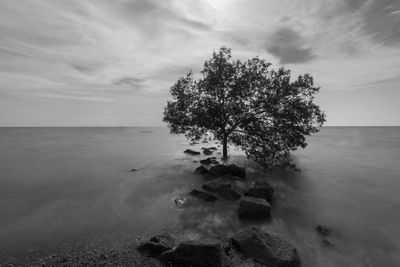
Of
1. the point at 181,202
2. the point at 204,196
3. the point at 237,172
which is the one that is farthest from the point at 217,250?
the point at 237,172

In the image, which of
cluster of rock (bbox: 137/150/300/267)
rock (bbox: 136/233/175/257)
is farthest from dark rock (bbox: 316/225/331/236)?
rock (bbox: 136/233/175/257)

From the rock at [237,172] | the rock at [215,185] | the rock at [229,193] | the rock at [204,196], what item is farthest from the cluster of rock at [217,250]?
the rock at [237,172]

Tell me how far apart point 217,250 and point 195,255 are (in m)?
0.98

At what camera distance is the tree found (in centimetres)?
2811

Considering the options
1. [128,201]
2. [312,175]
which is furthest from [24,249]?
[312,175]

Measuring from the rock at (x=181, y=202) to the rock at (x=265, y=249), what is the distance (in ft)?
22.6

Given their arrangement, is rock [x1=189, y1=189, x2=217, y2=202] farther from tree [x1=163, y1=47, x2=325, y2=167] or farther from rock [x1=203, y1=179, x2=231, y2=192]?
tree [x1=163, y1=47, x2=325, y2=167]

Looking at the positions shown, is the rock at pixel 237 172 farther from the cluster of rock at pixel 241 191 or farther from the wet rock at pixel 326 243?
the wet rock at pixel 326 243

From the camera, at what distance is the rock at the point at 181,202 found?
17375 millimetres

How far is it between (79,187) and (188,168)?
1383cm

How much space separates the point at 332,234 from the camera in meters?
13.7

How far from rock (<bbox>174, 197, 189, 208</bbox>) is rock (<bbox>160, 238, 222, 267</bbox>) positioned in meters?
7.55

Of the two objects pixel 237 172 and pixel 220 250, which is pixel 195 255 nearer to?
pixel 220 250

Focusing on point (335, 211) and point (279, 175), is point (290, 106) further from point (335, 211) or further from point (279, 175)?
point (335, 211)
